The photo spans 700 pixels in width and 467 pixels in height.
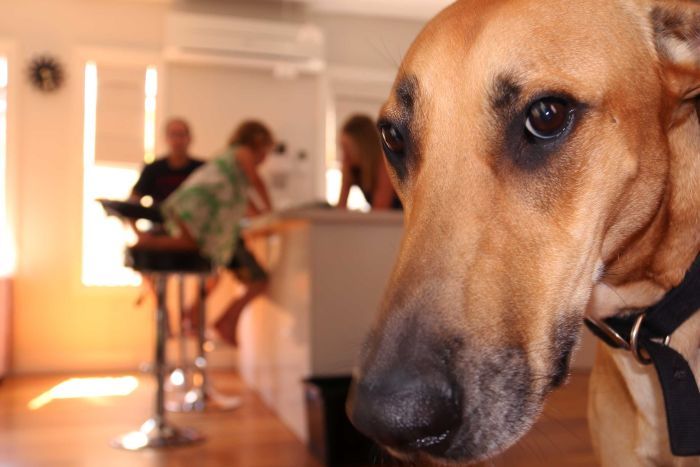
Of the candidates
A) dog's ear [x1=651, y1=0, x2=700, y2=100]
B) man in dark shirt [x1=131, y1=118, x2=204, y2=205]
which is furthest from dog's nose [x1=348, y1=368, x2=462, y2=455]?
man in dark shirt [x1=131, y1=118, x2=204, y2=205]

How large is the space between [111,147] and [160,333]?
345 centimetres

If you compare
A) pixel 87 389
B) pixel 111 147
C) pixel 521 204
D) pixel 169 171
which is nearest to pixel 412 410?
pixel 521 204

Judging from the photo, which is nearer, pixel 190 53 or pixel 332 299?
pixel 332 299

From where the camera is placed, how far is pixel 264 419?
3.82m

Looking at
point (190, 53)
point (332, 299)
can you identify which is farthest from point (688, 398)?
point (190, 53)

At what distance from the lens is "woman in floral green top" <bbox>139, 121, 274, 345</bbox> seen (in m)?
3.25

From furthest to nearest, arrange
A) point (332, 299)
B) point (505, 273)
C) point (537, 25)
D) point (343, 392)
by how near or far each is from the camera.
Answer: point (332, 299), point (343, 392), point (537, 25), point (505, 273)

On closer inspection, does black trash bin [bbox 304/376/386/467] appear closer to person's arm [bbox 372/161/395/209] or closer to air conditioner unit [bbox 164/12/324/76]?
person's arm [bbox 372/161/395/209]

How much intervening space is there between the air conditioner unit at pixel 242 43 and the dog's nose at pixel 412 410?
5.72 m

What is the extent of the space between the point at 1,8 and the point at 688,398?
6.46 metres

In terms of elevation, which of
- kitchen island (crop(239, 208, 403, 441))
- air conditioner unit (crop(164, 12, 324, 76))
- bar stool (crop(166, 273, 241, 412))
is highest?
air conditioner unit (crop(164, 12, 324, 76))

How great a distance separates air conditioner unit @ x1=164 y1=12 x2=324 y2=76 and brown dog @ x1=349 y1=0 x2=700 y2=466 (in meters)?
5.23

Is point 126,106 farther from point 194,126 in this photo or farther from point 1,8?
point 1,8

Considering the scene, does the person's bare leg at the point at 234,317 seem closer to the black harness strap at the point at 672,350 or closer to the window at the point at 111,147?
the window at the point at 111,147
